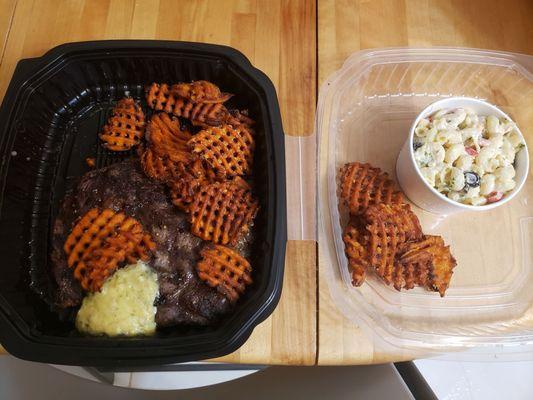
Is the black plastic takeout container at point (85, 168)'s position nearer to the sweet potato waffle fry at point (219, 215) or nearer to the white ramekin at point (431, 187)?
the sweet potato waffle fry at point (219, 215)

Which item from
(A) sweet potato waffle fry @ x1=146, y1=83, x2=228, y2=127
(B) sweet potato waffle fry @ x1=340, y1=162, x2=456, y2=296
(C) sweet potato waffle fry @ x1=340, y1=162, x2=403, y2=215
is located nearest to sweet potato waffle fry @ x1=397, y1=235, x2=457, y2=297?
(B) sweet potato waffle fry @ x1=340, y1=162, x2=456, y2=296

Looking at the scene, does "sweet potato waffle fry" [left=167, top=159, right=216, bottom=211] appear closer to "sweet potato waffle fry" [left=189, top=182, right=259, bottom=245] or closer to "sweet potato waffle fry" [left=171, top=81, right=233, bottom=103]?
"sweet potato waffle fry" [left=189, top=182, right=259, bottom=245]

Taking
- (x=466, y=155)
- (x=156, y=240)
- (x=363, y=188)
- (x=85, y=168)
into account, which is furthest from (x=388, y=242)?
(x=85, y=168)

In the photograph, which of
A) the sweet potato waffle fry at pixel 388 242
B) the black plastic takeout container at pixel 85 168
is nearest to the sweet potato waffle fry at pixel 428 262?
the sweet potato waffle fry at pixel 388 242

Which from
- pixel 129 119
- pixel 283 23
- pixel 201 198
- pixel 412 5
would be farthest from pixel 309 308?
pixel 412 5

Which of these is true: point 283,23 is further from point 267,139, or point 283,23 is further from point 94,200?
point 94,200

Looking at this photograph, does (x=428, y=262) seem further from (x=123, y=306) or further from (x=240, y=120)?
(x=123, y=306)
